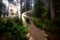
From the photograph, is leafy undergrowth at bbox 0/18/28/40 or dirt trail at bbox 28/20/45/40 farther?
dirt trail at bbox 28/20/45/40

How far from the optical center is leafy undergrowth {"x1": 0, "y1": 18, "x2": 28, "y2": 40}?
4.26 m

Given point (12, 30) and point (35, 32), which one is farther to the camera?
point (35, 32)

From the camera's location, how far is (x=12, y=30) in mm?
4363

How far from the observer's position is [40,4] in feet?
15.4

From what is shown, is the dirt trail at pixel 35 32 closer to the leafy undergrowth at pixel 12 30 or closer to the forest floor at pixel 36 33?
the forest floor at pixel 36 33

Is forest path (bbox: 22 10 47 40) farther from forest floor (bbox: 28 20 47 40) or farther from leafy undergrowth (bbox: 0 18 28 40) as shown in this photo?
leafy undergrowth (bbox: 0 18 28 40)

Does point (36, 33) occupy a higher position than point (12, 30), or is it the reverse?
point (12, 30)

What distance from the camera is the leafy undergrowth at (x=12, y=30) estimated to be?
14.0ft

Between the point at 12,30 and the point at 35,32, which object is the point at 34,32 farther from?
the point at 12,30

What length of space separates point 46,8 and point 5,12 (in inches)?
47.0

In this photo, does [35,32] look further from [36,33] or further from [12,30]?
[12,30]

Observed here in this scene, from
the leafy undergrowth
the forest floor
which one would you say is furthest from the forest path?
the leafy undergrowth

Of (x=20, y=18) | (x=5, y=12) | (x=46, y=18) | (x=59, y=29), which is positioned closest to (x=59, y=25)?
(x=59, y=29)

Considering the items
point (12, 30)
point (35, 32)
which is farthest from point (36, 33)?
point (12, 30)
